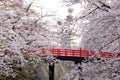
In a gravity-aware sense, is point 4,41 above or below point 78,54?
above

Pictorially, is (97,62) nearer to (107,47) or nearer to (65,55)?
(107,47)

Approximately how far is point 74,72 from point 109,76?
1.34m

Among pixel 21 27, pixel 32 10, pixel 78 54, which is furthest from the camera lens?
pixel 78 54

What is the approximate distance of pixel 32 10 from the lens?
56.4ft

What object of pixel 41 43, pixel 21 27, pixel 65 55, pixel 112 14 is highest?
pixel 112 14

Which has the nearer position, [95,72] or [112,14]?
[112,14]

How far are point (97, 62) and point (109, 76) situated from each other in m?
0.64

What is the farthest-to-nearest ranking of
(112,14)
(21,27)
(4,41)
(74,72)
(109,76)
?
1. (21,27)
2. (4,41)
3. (74,72)
4. (109,76)
5. (112,14)

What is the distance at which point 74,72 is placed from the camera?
27.0ft

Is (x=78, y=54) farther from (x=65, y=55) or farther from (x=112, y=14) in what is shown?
(x=112, y=14)

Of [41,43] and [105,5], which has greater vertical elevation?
[105,5]

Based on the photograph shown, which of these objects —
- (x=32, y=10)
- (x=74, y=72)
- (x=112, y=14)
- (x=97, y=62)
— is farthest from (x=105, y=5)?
(x=32, y=10)

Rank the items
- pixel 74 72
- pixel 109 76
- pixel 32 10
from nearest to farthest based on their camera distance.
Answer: pixel 109 76
pixel 74 72
pixel 32 10

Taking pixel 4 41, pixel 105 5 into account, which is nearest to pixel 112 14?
pixel 105 5
